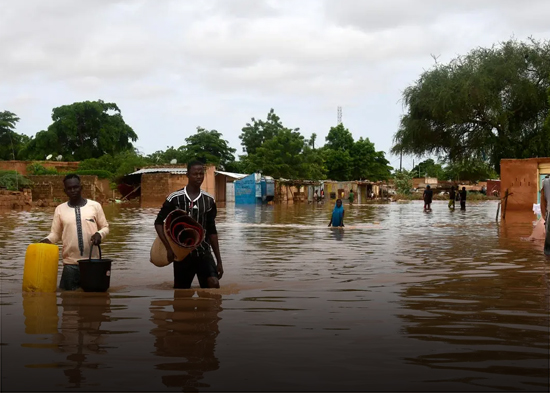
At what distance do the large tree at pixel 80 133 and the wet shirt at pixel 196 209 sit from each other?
232ft

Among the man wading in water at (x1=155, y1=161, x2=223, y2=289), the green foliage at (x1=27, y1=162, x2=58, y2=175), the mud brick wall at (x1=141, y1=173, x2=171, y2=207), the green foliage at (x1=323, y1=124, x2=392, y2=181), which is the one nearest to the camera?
the man wading in water at (x1=155, y1=161, x2=223, y2=289)

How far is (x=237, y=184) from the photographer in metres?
56.8

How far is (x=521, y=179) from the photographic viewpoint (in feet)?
87.0

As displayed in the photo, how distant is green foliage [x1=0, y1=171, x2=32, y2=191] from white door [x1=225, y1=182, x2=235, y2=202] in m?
18.6

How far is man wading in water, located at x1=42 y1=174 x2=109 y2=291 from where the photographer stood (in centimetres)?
680

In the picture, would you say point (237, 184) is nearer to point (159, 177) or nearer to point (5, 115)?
point (159, 177)

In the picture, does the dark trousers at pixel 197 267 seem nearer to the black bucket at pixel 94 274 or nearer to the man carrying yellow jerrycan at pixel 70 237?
the black bucket at pixel 94 274

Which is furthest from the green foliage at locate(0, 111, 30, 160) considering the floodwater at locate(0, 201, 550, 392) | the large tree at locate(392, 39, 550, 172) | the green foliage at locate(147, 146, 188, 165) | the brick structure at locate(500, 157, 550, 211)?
the floodwater at locate(0, 201, 550, 392)

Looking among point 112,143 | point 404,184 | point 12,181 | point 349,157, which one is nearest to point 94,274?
point 12,181

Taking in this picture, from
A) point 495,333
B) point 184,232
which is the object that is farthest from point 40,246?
point 495,333

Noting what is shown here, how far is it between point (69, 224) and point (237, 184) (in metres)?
50.0

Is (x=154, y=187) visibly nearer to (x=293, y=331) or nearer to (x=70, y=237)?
(x=70, y=237)

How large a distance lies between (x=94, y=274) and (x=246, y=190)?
49.1 meters

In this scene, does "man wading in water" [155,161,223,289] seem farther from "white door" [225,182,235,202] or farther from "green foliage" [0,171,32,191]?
"white door" [225,182,235,202]
